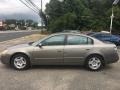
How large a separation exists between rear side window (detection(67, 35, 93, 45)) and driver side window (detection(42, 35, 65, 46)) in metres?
0.27

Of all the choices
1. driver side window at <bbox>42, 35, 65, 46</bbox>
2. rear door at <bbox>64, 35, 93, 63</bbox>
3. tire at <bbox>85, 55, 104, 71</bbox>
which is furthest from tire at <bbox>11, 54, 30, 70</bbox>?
tire at <bbox>85, 55, 104, 71</bbox>

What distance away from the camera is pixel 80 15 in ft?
181

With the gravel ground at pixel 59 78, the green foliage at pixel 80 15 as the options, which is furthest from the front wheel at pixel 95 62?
the green foliage at pixel 80 15

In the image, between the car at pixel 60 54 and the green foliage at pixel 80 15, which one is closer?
the car at pixel 60 54

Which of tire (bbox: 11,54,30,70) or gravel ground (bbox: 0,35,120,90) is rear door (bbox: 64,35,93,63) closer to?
gravel ground (bbox: 0,35,120,90)

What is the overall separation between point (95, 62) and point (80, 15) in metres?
46.9

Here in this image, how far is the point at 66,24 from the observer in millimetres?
48406

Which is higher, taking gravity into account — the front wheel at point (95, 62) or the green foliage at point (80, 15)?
the green foliage at point (80, 15)

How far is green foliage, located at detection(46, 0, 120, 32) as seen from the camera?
45.3 metres

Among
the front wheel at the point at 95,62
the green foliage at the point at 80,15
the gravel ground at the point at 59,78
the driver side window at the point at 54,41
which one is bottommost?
the gravel ground at the point at 59,78

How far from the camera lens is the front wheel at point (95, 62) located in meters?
9.01

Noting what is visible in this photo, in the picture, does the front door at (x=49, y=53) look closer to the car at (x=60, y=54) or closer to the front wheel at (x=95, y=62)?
the car at (x=60, y=54)

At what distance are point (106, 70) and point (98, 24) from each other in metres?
37.4

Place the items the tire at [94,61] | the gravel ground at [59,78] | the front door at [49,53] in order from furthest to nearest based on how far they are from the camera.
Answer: the tire at [94,61]
the front door at [49,53]
the gravel ground at [59,78]
